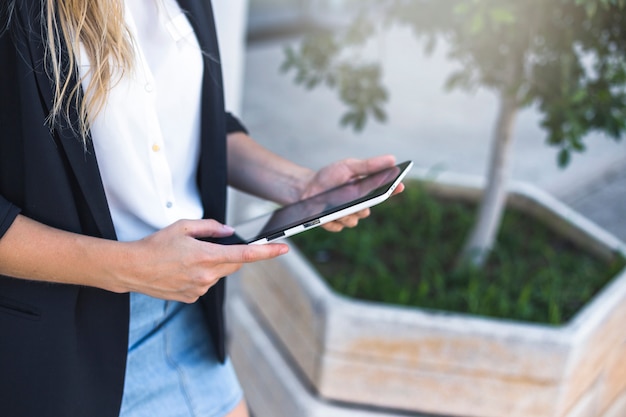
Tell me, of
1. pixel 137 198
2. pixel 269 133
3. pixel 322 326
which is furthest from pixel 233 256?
pixel 269 133

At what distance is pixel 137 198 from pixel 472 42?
1.15m

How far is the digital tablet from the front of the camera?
1.08 meters

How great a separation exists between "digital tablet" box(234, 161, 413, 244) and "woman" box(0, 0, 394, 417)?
0.05 m

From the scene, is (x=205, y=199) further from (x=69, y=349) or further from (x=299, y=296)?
(x=299, y=296)

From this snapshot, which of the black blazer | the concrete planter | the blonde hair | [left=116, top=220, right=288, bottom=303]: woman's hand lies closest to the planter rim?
the concrete planter

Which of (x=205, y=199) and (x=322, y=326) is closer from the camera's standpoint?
(x=205, y=199)

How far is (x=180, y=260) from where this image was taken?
39.2 inches

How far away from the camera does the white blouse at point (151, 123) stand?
1.09 meters

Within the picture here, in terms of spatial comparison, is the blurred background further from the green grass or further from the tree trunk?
the tree trunk

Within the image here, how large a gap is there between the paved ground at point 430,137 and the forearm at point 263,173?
2.41m

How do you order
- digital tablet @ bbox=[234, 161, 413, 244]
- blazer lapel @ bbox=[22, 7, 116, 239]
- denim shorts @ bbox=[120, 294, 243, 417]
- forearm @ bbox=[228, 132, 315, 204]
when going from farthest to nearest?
1. forearm @ bbox=[228, 132, 315, 204]
2. denim shorts @ bbox=[120, 294, 243, 417]
3. digital tablet @ bbox=[234, 161, 413, 244]
4. blazer lapel @ bbox=[22, 7, 116, 239]

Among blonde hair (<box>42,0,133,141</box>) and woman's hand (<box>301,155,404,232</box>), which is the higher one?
blonde hair (<box>42,0,133,141</box>)

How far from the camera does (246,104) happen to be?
527cm

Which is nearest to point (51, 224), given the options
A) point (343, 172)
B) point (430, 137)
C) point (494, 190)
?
point (343, 172)
